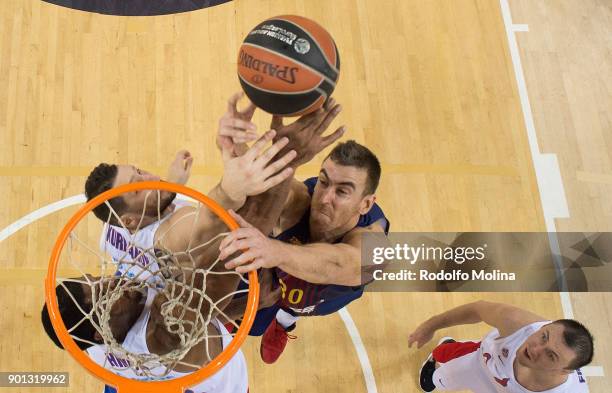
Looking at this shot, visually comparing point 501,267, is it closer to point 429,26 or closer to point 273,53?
point 429,26

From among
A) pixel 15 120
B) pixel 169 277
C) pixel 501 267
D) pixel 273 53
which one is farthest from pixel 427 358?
pixel 15 120

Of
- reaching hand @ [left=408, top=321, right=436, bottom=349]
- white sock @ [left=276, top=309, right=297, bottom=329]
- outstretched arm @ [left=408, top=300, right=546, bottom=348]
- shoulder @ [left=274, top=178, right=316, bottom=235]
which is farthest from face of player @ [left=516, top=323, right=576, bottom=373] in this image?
shoulder @ [left=274, top=178, right=316, bottom=235]

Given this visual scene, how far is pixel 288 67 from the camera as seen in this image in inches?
124

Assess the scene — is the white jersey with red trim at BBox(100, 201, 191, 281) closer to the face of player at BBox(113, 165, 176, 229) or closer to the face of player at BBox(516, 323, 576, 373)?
the face of player at BBox(113, 165, 176, 229)

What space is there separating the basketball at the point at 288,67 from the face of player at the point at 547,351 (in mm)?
1746

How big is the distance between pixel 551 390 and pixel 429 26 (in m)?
3.08

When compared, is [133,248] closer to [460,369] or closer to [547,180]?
[460,369]

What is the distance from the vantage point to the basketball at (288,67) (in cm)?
315

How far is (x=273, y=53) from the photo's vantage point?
3.16 metres

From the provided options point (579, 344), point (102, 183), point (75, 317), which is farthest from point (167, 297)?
point (579, 344)

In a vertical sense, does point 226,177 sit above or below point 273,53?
below

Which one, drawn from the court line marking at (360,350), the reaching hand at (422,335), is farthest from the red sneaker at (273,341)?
the reaching hand at (422,335)

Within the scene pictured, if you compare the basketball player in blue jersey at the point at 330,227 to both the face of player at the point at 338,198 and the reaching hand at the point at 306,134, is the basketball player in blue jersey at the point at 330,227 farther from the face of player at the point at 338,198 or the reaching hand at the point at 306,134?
the reaching hand at the point at 306,134

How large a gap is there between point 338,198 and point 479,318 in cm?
126
